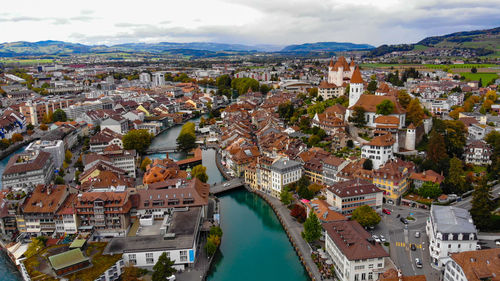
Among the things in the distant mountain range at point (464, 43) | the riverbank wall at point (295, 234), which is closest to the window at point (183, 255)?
the riverbank wall at point (295, 234)

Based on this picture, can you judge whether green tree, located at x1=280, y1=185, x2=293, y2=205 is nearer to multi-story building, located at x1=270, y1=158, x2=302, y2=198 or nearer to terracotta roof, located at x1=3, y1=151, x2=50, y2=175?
multi-story building, located at x1=270, y1=158, x2=302, y2=198

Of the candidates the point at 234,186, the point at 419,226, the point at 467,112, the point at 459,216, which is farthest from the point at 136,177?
the point at 467,112

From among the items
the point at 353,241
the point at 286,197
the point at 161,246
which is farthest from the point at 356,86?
the point at 161,246

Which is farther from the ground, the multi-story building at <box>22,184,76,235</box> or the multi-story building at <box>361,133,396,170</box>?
the multi-story building at <box>361,133,396,170</box>

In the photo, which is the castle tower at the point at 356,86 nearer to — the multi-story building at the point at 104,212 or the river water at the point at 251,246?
the river water at the point at 251,246

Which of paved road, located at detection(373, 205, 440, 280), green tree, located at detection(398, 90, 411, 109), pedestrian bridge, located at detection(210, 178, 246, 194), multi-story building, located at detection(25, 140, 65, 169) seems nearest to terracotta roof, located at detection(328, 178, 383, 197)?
paved road, located at detection(373, 205, 440, 280)
